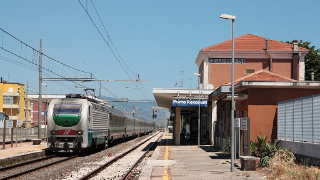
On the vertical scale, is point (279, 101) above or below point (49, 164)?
above

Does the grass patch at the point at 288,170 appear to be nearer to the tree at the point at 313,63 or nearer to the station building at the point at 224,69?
the station building at the point at 224,69

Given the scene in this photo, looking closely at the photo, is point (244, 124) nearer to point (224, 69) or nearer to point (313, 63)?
point (224, 69)

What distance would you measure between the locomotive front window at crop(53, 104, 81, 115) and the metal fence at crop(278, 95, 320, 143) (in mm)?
10291

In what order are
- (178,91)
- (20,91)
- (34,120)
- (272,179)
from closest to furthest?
(272,179), (178,91), (20,91), (34,120)

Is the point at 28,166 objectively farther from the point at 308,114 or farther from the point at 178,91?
the point at 178,91

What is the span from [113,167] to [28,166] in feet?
11.5

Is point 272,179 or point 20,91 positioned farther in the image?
point 20,91

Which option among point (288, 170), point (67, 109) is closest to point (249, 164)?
point (288, 170)

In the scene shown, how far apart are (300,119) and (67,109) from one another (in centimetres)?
1219

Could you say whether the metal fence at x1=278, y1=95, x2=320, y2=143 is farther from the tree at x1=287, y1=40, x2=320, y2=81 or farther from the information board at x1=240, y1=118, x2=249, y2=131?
the tree at x1=287, y1=40, x2=320, y2=81

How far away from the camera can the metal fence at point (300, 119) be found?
1595 cm

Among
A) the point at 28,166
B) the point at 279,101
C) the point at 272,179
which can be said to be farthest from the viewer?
the point at 279,101

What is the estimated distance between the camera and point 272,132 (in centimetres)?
2170

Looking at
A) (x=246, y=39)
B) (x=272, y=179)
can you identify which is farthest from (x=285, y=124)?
(x=246, y=39)
